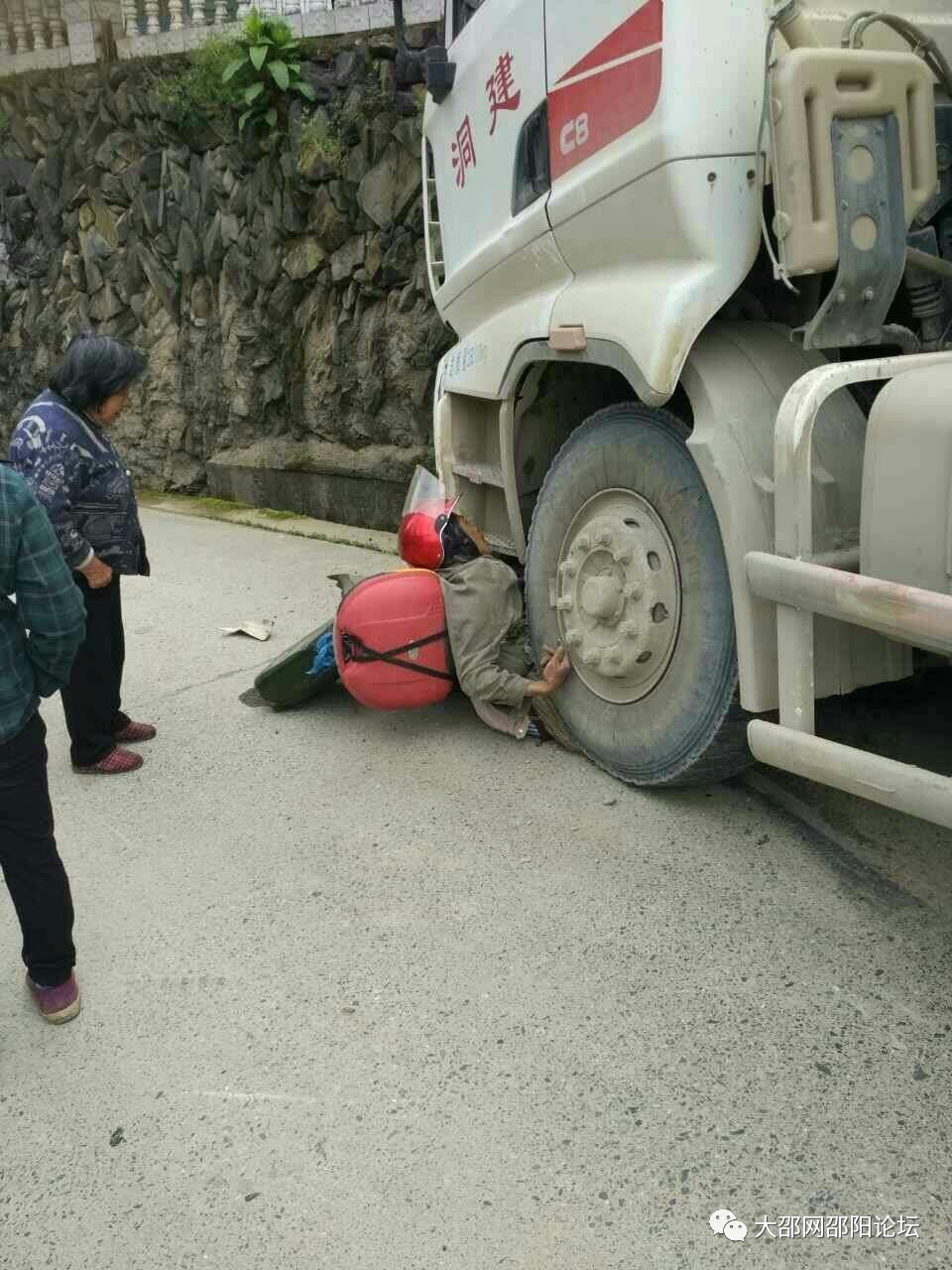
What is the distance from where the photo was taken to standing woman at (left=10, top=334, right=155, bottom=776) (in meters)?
3.19

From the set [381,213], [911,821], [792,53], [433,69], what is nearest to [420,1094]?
[911,821]

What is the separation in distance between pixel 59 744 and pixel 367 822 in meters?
1.42

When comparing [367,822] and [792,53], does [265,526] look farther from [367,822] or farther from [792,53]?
[792,53]

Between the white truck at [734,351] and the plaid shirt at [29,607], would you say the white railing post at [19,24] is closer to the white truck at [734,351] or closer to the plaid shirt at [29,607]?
the white truck at [734,351]

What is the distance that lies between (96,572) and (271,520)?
4.21 metres

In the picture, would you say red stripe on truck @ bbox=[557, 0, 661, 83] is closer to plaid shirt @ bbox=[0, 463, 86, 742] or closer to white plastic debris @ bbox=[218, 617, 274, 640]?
plaid shirt @ bbox=[0, 463, 86, 742]

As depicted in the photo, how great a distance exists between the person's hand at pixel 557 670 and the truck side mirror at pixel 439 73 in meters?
2.01

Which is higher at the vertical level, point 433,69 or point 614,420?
point 433,69

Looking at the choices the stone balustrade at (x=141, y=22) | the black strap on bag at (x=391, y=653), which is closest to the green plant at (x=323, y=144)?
the stone balustrade at (x=141, y=22)

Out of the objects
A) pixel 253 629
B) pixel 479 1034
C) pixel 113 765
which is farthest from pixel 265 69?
pixel 479 1034

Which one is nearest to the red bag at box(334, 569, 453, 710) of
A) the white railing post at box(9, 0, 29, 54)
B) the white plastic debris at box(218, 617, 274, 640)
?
the white plastic debris at box(218, 617, 274, 640)

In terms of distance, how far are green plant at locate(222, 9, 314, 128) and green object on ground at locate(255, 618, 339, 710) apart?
4606 mm

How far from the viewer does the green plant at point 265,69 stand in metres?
6.84

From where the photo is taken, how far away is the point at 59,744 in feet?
12.6
